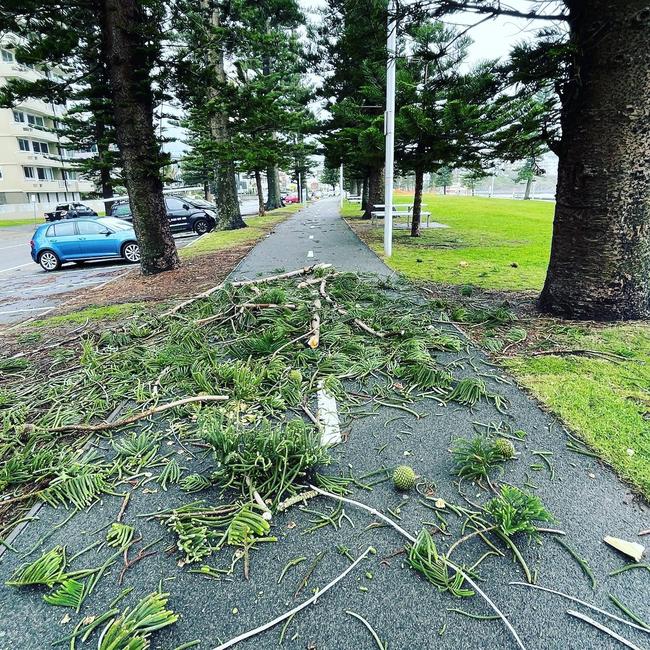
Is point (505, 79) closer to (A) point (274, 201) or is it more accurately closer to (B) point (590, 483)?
(B) point (590, 483)

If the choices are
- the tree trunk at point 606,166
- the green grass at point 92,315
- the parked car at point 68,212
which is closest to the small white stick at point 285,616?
the tree trunk at point 606,166

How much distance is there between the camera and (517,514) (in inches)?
82.8

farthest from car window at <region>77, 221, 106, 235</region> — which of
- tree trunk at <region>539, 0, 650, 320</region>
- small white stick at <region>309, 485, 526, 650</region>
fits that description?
small white stick at <region>309, 485, 526, 650</region>

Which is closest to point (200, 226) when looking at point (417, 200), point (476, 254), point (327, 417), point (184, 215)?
point (184, 215)

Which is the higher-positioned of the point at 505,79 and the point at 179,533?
the point at 505,79

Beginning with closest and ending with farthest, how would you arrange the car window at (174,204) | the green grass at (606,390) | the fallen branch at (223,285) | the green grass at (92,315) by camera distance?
the green grass at (606,390)
the fallen branch at (223,285)
the green grass at (92,315)
the car window at (174,204)

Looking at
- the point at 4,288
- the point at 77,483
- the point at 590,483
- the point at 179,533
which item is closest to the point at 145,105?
the point at 4,288

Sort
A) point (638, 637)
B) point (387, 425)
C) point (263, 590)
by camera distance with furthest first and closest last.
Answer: point (387, 425)
point (263, 590)
point (638, 637)

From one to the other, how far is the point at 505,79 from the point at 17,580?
22.1 ft

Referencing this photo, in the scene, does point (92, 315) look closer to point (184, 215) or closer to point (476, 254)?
point (476, 254)

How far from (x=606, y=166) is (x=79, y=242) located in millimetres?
13981

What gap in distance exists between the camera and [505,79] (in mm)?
5473

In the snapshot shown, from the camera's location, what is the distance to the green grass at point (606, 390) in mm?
2680

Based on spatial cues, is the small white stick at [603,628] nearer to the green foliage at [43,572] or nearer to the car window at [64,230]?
the green foliage at [43,572]
